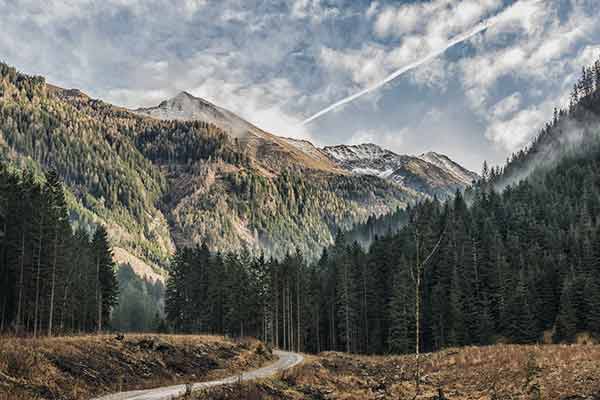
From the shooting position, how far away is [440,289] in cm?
7256

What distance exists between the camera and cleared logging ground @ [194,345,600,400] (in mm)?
20828

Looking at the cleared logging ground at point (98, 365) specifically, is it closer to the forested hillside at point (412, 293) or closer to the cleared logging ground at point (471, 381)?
the cleared logging ground at point (471, 381)

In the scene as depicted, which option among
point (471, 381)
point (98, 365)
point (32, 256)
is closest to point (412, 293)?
point (471, 381)

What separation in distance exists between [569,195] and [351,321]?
92.3 metres

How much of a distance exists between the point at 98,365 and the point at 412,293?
5530cm

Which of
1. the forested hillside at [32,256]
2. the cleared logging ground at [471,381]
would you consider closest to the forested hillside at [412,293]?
the forested hillside at [32,256]

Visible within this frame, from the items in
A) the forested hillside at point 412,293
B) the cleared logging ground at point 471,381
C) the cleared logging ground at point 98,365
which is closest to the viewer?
the cleared logging ground at point 98,365

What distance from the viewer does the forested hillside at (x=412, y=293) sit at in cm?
6625

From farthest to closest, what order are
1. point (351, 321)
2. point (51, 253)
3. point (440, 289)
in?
point (351, 321)
point (440, 289)
point (51, 253)

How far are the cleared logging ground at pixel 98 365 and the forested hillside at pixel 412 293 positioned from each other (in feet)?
114

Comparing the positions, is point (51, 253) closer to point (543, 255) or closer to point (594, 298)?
point (594, 298)

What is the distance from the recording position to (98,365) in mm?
22484

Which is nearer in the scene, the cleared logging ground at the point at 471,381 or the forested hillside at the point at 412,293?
the cleared logging ground at the point at 471,381

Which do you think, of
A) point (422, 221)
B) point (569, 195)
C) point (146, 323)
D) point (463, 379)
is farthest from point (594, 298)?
point (146, 323)
